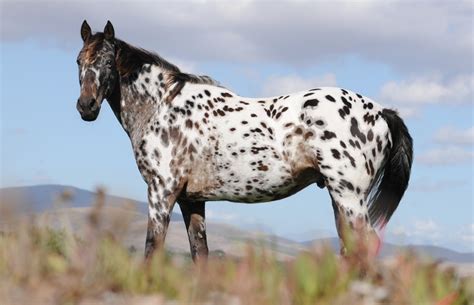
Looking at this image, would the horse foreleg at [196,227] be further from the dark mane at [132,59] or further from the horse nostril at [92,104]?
the dark mane at [132,59]

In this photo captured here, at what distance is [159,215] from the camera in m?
8.52

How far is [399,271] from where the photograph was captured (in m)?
4.49

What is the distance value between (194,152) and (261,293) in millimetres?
4115

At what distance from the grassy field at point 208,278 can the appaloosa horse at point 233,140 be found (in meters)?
2.57

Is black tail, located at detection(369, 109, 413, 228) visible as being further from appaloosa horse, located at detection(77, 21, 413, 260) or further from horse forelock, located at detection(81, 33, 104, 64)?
horse forelock, located at detection(81, 33, 104, 64)

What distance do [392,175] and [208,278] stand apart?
4463mm

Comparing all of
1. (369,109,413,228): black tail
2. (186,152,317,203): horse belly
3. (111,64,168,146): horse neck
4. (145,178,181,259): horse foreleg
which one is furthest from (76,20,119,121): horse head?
(369,109,413,228): black tail

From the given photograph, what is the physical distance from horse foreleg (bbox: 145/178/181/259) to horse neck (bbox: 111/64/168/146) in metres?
0.93

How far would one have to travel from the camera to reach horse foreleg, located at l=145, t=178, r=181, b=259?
852 cm

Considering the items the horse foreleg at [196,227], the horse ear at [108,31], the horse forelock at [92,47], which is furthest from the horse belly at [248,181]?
the horse ear at [108,31]

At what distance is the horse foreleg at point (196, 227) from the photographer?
9031mm

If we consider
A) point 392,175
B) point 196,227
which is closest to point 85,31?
point 196,227

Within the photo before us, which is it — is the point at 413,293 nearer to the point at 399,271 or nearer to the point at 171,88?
the point at 399,271

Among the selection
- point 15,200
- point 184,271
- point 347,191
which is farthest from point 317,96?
point 15,200
